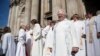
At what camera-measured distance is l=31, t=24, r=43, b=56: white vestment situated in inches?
455

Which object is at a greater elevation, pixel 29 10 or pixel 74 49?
pixel 29 10

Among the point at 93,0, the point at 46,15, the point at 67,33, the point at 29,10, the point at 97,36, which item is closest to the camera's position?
the point at 67,33

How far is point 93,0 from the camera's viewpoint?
62.4 ft

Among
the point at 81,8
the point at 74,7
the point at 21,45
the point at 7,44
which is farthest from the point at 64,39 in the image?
the point at 81,8

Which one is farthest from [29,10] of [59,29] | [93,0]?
[59,29]

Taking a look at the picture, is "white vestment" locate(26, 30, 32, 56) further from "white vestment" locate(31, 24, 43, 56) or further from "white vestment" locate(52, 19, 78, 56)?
"white vestment" locate(52, 19, 78, 56)

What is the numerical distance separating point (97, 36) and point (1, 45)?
190 inches

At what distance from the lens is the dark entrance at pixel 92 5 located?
18375 mm

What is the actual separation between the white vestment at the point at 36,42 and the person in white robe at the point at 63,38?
309 centimetres

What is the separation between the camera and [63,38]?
8203 mm

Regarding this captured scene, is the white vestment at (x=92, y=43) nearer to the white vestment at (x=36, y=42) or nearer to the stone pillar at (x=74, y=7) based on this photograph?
the white vestment at (x=36, y=42)

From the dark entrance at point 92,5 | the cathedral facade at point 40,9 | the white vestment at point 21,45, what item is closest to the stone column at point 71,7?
the cathedral facade at point 40,9

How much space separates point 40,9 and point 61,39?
14.3 m

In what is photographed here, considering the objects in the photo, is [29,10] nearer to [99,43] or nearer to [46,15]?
[46,15]
